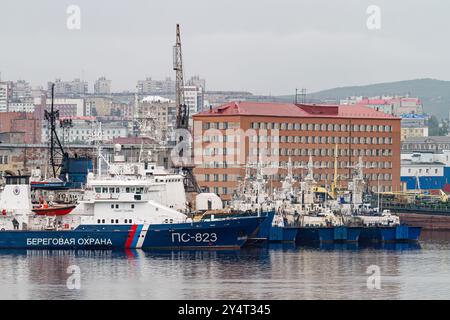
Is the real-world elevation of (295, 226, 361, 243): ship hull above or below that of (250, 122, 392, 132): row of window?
below

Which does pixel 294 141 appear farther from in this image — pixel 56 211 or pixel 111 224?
pixel 111 224

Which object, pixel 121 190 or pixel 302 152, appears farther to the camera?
pixel 302 152

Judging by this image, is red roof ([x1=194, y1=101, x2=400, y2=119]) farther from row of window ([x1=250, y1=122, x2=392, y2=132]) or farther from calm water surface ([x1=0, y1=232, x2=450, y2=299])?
calm water surface ([x1=0, y1=232, x2=450, y2=299])

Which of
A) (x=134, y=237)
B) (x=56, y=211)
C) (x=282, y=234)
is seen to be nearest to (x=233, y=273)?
(x=134, y=237)

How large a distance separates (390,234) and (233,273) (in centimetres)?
2581

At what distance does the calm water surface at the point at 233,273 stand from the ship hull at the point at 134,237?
124cm

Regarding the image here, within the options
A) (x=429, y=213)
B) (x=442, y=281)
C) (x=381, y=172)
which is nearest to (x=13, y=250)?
(x=442, y=281)

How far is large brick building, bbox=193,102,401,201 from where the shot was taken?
121 m

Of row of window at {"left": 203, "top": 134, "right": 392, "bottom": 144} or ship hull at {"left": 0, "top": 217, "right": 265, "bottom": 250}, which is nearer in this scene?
ship hull at {"left": 0, "top": 217, "right": 265, "bottom": 250}

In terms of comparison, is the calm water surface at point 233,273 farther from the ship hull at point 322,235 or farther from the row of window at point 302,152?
the row of window at point 302,152

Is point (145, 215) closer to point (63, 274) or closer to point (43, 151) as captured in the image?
point (63, 274)

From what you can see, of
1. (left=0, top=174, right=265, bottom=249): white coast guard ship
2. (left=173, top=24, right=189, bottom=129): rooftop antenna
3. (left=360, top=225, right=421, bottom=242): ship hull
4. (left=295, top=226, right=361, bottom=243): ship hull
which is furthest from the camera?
(left=173, top=24, right=189, bottom=129): rooftop antenna

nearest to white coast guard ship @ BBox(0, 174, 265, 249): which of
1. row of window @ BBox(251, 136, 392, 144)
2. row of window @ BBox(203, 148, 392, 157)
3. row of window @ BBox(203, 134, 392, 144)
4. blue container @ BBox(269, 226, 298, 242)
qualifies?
blue container @ BBox(269, 226, 298, 242)

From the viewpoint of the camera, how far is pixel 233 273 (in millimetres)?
71125
